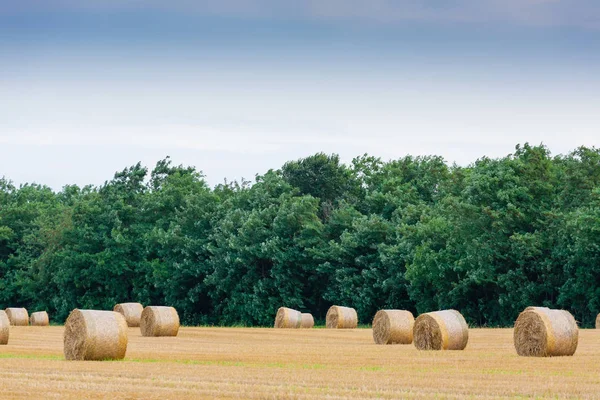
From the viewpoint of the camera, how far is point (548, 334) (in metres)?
24.6

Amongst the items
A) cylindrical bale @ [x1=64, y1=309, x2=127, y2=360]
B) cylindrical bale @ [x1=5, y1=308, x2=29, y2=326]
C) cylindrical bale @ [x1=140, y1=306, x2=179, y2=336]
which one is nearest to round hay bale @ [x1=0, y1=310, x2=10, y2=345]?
cylindrical bale @ [x1=140, y1=306, x2=179, y2=336]

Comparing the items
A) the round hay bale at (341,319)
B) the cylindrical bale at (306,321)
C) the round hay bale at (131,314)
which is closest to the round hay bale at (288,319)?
the cylindrical bale at (306,321)

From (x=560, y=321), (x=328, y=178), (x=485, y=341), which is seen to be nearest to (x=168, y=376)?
(x=560, y=321)

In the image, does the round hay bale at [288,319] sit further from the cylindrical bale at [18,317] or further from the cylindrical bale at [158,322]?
the cylindrical bale at [18,317]

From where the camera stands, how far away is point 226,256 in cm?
6712

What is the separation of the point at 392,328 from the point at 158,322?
10.3m

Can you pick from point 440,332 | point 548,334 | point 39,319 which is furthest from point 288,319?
point 548,334

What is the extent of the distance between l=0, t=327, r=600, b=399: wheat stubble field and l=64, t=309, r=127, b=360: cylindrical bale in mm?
440

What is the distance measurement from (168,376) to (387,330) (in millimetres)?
14899

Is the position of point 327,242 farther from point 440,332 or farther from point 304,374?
point 304,374

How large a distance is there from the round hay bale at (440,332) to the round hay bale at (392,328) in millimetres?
4779

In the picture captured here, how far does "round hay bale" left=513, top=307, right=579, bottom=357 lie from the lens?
80.7ft

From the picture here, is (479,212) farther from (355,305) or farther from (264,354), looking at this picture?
(264,354)

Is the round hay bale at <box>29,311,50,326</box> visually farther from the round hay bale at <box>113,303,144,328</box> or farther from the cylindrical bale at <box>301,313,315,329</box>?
the cylindrical bale at <box>301,313,315,329</box>
